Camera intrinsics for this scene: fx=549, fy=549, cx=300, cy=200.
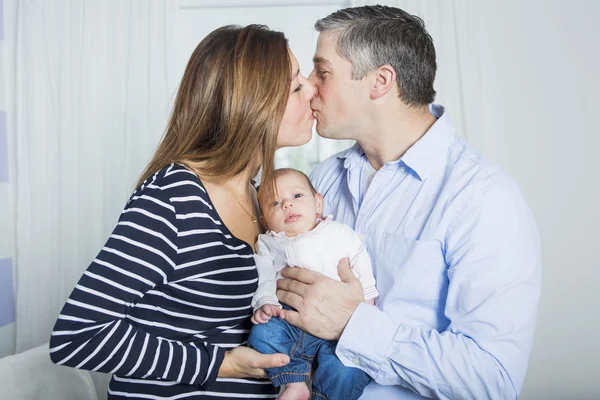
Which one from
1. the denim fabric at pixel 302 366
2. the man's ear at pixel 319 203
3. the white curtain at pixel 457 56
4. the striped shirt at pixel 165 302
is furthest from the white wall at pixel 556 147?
the striped shirt at pixel 165 302

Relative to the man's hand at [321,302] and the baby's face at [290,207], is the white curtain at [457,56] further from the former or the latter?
the man's hand at [321,302]

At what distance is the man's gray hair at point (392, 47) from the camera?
6.30ft

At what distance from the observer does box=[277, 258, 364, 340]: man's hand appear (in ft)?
5.04

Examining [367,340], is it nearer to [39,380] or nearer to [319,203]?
[319,203]

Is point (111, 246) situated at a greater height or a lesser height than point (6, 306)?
greater

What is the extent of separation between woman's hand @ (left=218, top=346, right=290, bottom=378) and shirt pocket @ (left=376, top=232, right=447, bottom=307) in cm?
40

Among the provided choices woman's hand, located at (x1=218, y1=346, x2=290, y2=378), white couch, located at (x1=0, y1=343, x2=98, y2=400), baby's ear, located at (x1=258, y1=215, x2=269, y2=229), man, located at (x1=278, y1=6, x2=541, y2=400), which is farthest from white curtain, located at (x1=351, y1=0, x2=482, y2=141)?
white couch, located at (x1=0, y1=343, x2=98, y2=400)

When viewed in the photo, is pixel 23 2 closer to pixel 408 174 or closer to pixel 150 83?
pixel 150 83

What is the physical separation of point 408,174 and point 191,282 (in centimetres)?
79

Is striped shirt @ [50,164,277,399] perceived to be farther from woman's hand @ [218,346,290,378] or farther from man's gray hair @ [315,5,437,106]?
man's gray hair @ [315,5,437,106]

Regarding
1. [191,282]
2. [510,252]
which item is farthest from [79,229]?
[510,252]

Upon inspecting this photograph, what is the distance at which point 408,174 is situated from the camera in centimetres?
179

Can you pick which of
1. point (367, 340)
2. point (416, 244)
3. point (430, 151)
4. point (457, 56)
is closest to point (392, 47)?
point (430, 151)

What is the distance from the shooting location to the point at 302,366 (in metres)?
1.54
